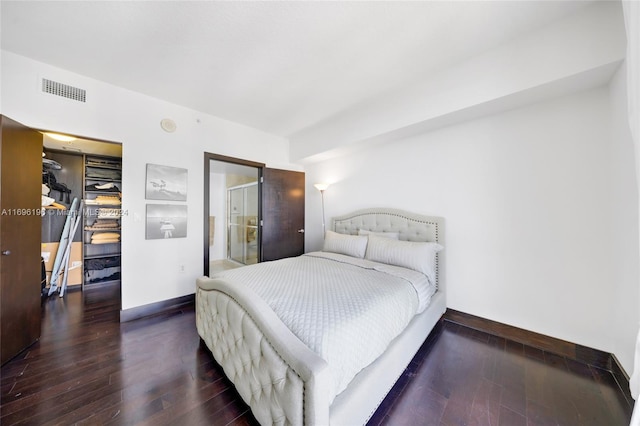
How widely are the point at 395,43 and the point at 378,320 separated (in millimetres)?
2211

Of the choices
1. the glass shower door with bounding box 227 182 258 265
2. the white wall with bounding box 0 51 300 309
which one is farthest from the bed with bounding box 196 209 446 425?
the glass shower door with bounding box 227 182 258 265

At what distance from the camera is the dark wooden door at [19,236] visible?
5.79ft

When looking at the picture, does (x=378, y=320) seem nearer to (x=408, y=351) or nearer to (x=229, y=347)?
(x=408, y=351)

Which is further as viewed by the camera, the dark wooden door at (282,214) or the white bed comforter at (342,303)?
the dark wooden door at (282,214)

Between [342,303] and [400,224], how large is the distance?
70.7 inches

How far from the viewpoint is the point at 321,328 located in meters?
1.18

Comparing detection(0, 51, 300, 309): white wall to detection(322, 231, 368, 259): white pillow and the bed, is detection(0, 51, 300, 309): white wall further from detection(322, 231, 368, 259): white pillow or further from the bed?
detection(322, 231, 368, 259): white pillow

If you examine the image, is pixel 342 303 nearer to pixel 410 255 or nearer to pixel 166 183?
pixel 410 255

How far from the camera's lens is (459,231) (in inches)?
99.7

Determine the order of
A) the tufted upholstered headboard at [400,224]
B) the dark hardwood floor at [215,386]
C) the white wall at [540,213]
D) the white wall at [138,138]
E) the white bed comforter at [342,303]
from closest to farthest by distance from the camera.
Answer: the white bed comforter at [342,303], the dark hardwood floor at [215,386], the white wall at [540,213], the white wall at [138,138], the tufted upholstered headboard at [400,224]

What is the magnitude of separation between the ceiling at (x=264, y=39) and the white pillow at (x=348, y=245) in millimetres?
1860

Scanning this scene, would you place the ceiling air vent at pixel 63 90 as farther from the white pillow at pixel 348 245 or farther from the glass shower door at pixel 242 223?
the white pillow at pixel 348 245

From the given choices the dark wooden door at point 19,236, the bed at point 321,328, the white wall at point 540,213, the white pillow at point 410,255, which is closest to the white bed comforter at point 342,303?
the bed at point 321,328

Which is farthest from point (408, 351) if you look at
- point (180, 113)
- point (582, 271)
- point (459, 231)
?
point (180, 113)
